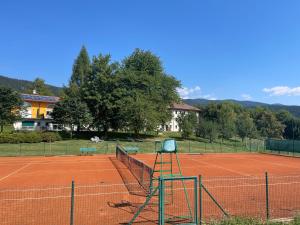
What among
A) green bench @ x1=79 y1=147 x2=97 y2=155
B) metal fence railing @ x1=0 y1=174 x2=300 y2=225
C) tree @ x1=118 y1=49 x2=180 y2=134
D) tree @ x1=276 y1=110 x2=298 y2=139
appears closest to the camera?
metal fence railing @ x1=0 y1=174 x2=300 y2=225

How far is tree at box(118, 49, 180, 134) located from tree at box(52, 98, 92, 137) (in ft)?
21.4

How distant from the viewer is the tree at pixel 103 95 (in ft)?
174

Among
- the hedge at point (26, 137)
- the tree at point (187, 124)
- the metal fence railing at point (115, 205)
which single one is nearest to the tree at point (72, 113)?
the hedge at point (26, 137)

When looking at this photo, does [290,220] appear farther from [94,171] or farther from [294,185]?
[94,171]

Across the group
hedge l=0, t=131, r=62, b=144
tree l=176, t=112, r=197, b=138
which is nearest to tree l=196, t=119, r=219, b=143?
tree l=176, t=112, r=197, b=138

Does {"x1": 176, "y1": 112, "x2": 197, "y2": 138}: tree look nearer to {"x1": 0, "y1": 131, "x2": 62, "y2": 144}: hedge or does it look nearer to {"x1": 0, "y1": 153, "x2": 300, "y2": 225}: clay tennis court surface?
{"x1": 0, "y1": 131, "x2": 62, "y2": 144}: hedge

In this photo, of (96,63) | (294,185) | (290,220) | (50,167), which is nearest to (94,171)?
(50,167)

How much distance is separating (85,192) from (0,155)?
2182 cm

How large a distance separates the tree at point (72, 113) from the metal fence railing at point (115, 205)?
35110mm

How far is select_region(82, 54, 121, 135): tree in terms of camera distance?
52.9 m

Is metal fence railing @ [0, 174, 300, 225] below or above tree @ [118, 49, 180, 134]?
below

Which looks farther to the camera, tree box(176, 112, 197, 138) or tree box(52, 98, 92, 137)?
tree box(176, 112, 197, 138)

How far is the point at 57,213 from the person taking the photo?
11.1 meters

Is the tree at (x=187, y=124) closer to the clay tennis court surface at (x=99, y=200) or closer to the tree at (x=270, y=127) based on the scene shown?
the clay tennis court surface at (x=99, y=200)
